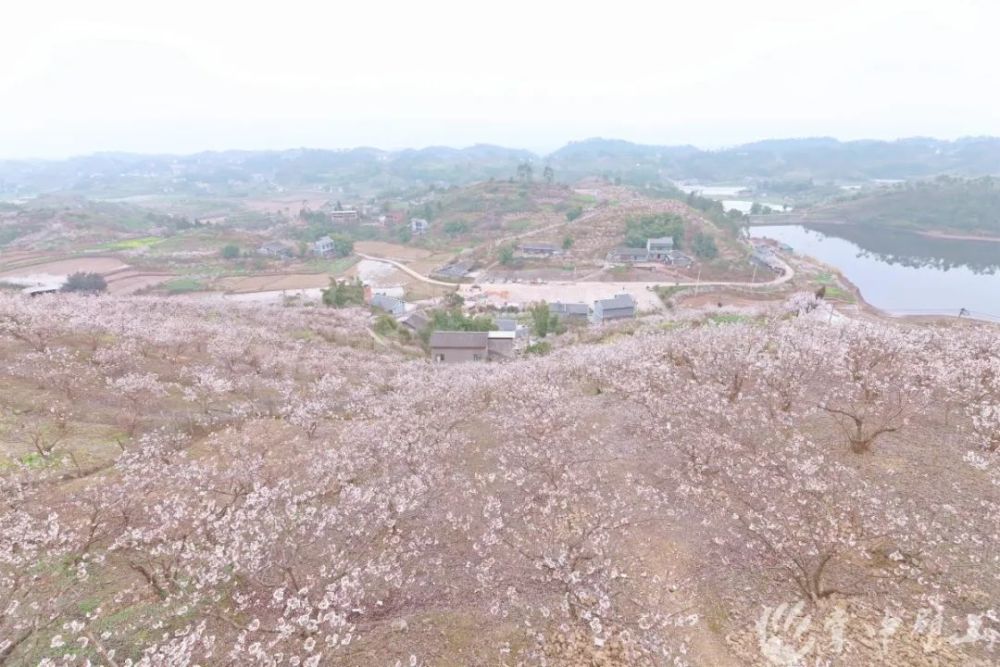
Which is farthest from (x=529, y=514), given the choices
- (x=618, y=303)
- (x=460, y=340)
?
(x=618, y=303)

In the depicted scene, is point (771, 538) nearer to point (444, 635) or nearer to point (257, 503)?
point (444, 635)

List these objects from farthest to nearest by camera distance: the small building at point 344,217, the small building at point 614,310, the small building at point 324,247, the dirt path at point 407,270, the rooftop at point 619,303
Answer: the small building at point 344,217 < the small building at point 324,247 < the dirt path at point 407,270 < the rooftop at point 619,303 < the small building at point 614,310

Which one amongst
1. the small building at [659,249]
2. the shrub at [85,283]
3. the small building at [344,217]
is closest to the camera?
the shrub at [85,283]

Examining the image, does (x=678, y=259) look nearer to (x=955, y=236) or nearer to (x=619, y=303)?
(x=619, y=303)

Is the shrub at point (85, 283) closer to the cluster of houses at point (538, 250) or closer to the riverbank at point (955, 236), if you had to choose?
the cluster of houses at point (538, 250)

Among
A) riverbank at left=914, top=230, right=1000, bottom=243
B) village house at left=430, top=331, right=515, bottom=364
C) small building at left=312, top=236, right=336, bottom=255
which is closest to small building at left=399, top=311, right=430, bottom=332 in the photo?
village house at left=430, top=331, right=515, bottom=364

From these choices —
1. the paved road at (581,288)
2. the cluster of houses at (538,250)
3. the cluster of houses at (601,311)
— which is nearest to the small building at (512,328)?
the cluster of houses at (601,311)

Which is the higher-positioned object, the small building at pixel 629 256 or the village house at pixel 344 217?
the village house at pixel 344 217
